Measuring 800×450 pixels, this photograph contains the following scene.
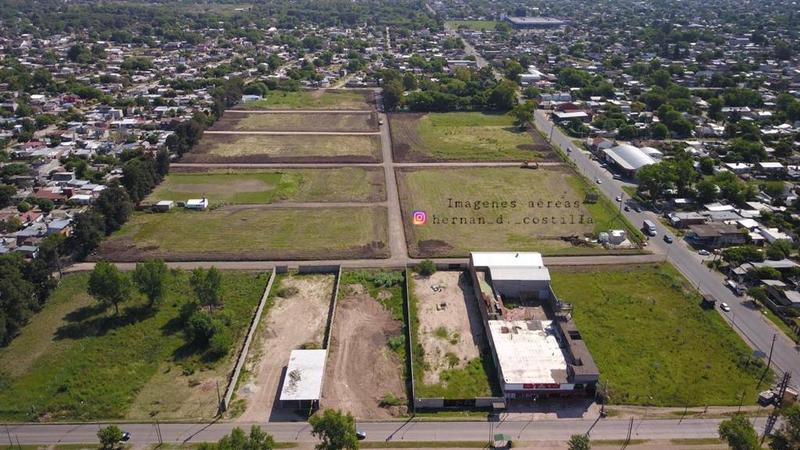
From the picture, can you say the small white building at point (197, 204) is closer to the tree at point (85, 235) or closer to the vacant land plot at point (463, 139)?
the tree at point (85, 235)

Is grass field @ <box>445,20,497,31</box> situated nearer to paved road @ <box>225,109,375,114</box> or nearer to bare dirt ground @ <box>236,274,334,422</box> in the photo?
paved road @ <box>225,109,375,114</box>

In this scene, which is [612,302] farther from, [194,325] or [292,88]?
[292,88]

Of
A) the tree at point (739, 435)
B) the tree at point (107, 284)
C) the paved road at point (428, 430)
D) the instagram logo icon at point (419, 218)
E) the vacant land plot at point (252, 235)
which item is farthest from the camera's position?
the instagram logo icon at point (419, 218)

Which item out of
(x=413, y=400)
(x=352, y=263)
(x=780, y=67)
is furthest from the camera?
(x=780, y=67)

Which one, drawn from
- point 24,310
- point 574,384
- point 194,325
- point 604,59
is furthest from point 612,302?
point 604,59

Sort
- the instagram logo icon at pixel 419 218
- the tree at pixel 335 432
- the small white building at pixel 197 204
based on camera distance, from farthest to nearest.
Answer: the small white building at pixel 197 204 → the instagram logo icon at pixel 419 218 → the tree at pixel 335 432

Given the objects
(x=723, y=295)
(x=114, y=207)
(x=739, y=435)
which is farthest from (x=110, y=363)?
(x=723, y=295)

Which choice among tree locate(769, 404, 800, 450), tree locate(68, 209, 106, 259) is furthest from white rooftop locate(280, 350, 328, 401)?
tree locate(68, 209, 106, 259)

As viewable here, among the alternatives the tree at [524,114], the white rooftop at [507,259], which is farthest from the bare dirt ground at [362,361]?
the tree at [524,114]
